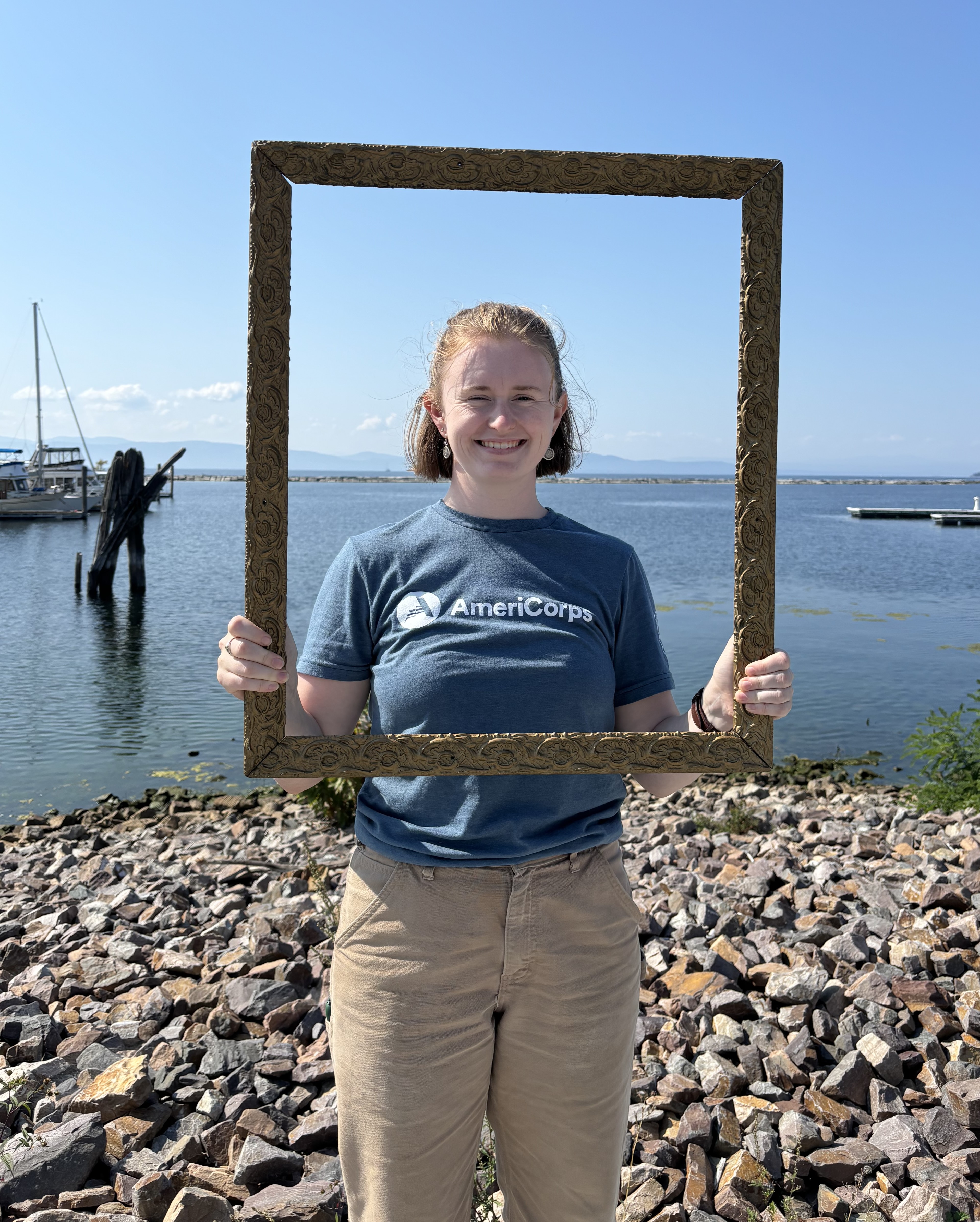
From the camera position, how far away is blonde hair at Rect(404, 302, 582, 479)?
2.07 meters

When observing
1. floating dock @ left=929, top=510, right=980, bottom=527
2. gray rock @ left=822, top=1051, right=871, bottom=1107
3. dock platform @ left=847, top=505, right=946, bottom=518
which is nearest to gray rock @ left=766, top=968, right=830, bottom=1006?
gray rock @ left=822, top=1051, right=871, bottom=1107

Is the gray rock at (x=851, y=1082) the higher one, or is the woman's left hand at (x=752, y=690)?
the woman's left hand at (x=752, y=690)

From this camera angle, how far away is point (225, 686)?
6.39 feet

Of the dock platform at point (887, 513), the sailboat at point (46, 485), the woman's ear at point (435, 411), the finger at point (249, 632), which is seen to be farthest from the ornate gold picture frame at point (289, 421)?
the sailboat at point (46, 485)

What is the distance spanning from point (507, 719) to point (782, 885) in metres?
3.96

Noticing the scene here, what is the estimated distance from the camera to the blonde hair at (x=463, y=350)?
2074 mm

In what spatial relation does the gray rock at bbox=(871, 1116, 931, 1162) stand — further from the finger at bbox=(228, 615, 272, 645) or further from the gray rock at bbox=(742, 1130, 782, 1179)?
the finger at bbox=(228, 615, 272, 645)

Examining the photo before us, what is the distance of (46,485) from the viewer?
2357 inches

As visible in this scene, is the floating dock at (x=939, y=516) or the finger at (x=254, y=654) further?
the floating dock at (x=939, y=516)

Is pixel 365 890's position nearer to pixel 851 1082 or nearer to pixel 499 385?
pixel 499 385

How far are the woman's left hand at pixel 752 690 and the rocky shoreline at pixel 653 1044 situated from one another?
1.18 metres

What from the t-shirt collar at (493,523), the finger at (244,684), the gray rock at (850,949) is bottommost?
the gray rock at (850,949)

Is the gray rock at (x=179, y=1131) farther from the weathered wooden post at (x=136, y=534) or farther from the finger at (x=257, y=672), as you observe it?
the weathered wooden post at (x=136, y=534)

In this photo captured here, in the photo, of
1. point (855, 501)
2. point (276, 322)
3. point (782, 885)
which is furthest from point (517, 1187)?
point (855, 501)
